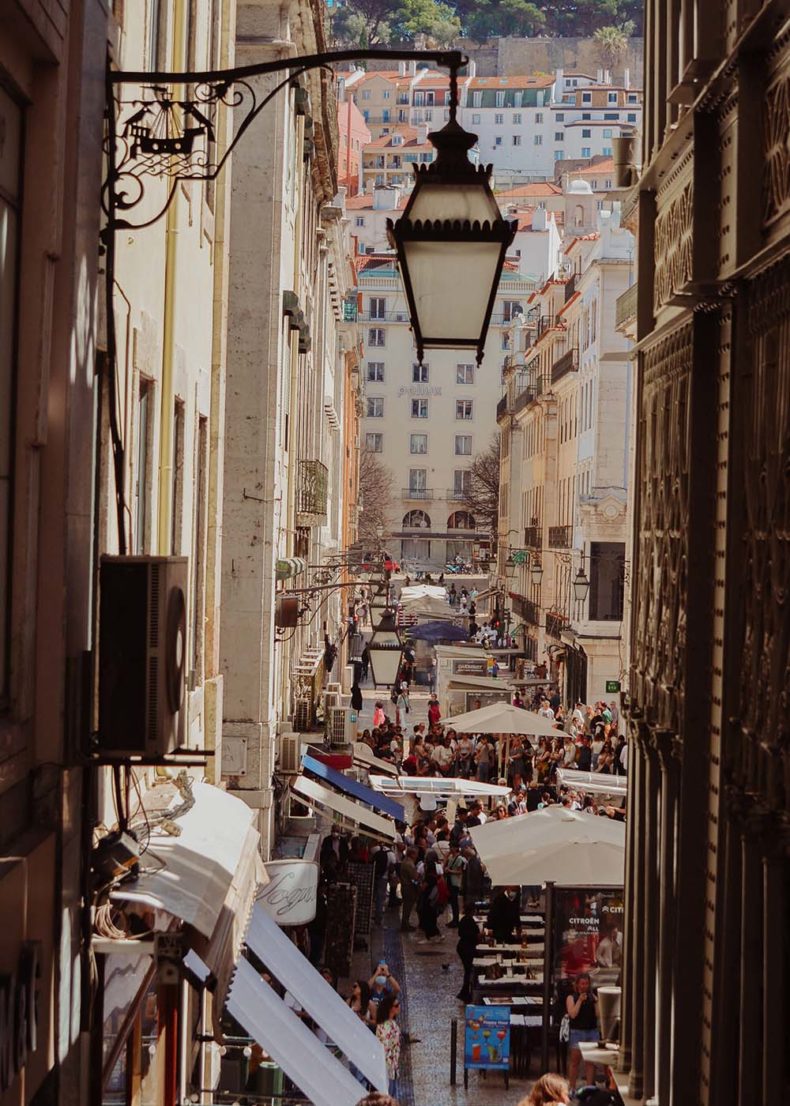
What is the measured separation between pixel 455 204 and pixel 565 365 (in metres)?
54.0

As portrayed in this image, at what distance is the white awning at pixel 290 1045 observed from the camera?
1216 centimetres

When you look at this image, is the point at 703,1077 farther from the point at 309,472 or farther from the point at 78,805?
the point at 309,472

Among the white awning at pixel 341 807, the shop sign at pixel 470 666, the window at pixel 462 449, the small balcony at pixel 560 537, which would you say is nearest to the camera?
the white awning at pixel 341 807

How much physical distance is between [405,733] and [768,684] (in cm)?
4005

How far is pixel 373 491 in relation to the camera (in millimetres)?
120875

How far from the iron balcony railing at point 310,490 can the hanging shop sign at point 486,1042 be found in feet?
35.1

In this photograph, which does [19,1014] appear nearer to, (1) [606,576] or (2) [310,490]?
(2) [310,490]

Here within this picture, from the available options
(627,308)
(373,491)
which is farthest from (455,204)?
(373,491)

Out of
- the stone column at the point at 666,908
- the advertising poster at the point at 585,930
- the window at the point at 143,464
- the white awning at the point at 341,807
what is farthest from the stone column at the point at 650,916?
the white awning at the point at 341,807

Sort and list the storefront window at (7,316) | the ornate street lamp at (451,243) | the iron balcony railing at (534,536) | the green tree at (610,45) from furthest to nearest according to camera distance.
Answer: the green tree at (610,45)
the iron balcony railing at (534,536)
the ornate street lamp at (451,243)
the storefront window at (7,316)

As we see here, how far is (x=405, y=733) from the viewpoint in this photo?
46.2 meters

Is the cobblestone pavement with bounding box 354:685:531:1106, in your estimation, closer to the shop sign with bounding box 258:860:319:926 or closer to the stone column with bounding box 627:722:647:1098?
the shop sign with bounding box 258:860:319:926

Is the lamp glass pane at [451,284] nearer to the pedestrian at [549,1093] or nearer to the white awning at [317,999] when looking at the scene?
the pedestrian at [549,1093]

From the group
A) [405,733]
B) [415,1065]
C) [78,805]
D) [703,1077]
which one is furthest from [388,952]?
[405,733]
